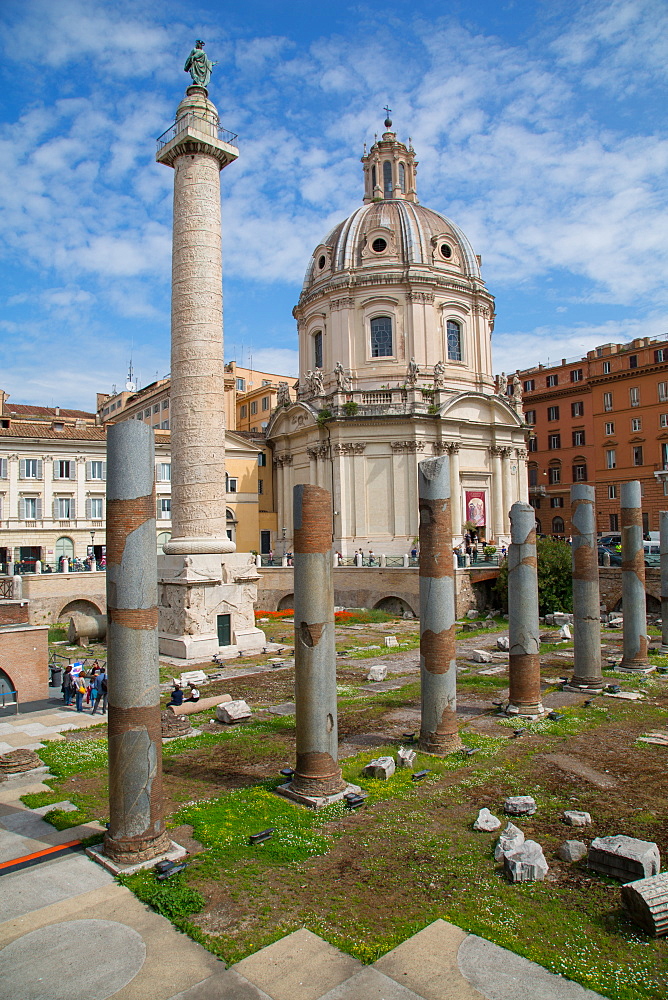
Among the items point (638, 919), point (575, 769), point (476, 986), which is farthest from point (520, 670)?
point (476, 986)

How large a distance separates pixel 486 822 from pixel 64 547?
1322 inches

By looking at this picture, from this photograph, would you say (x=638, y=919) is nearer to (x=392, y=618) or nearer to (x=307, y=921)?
(x=307, y=921)

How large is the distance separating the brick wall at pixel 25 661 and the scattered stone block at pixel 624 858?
594 inches

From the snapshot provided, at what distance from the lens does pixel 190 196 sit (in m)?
24.3

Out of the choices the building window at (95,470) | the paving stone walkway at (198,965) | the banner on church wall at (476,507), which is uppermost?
the building window at (95,470)

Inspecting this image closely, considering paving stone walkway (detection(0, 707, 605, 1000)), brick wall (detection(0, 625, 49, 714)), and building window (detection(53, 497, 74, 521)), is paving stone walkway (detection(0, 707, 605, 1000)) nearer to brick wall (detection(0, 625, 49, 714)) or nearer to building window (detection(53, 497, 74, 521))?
brick wall (detection(0, 625, 49, 714))

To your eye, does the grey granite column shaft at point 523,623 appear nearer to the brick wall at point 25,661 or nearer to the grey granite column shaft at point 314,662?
the grey granite column shaft at point 314,662

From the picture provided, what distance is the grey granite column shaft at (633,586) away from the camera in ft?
65.7

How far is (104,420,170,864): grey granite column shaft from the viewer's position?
28.8 feet

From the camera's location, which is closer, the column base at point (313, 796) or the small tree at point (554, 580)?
the column base at point (313, 796)

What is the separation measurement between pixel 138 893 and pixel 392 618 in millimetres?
27221

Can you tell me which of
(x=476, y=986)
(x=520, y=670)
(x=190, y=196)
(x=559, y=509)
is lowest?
(x=476, y=986)

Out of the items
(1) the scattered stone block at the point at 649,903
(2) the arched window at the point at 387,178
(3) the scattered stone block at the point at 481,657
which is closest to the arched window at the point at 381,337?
(2) the arched window at the point at 387,178

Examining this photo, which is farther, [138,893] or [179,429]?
[179,429]
